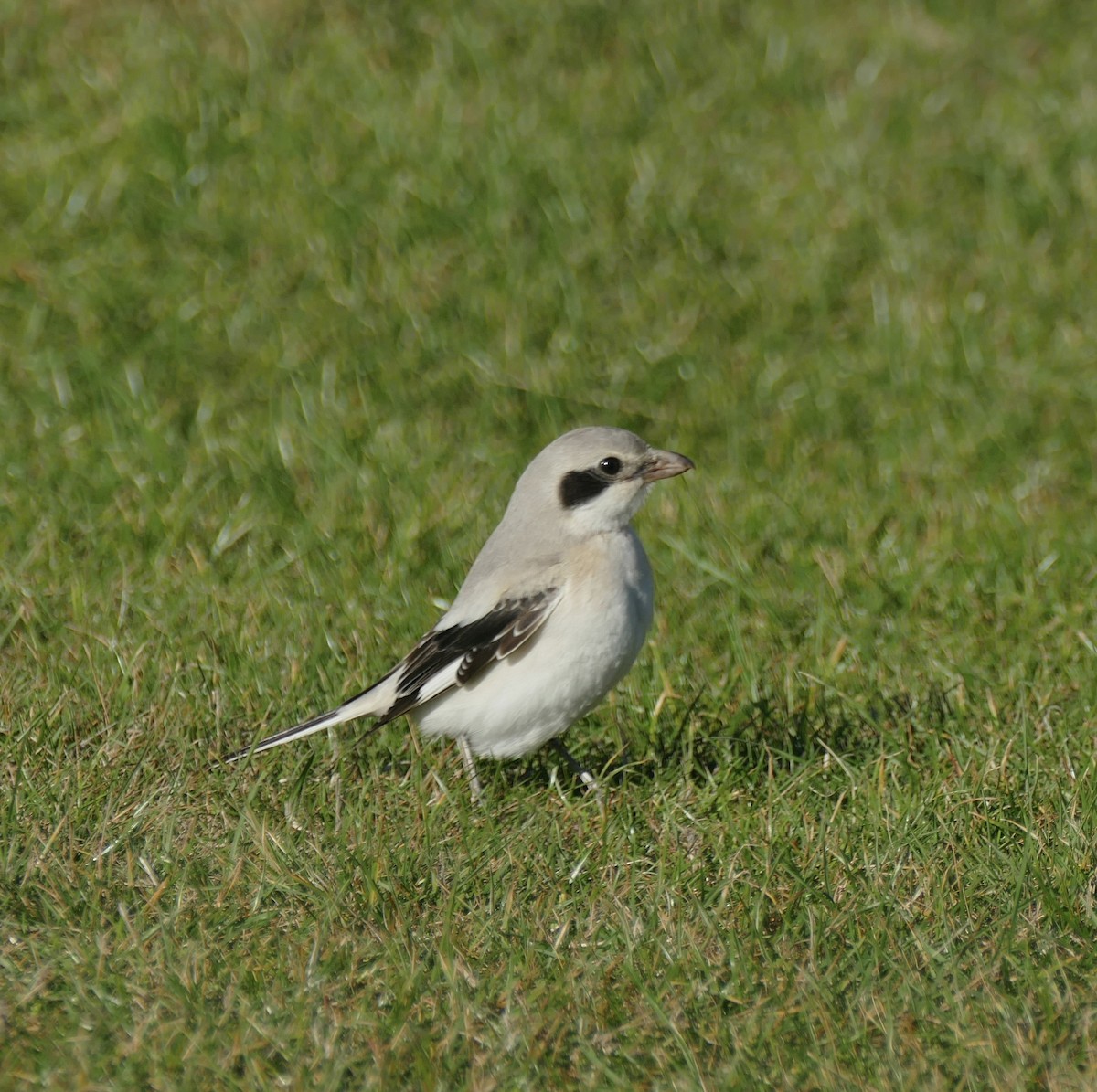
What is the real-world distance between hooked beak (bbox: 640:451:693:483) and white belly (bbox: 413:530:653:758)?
0.71 ft

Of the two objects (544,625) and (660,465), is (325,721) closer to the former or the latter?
(544,625)

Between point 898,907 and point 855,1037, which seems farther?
point 898,907

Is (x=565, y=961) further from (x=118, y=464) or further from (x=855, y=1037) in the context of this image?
(x=118, y=464)

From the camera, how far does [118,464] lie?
310 inches

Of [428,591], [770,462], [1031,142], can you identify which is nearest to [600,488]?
[428,591]

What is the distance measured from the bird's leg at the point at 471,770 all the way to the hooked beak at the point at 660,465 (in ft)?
3.52

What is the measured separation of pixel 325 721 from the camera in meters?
5.64

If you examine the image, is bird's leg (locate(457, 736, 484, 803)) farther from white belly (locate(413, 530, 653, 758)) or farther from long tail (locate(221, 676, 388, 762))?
long tail (locate(221, 676, 388, 762))

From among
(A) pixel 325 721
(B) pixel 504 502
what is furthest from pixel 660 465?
(B) pixel 504 502

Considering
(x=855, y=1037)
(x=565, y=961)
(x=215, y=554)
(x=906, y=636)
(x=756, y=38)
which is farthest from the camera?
(x=756, y=38)

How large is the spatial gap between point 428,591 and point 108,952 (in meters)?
2.98

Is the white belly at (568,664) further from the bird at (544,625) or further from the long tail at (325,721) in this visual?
the long tail at (325,721)

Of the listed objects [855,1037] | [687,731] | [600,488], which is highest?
[600,488]

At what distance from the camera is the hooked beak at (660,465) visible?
19.0ft
